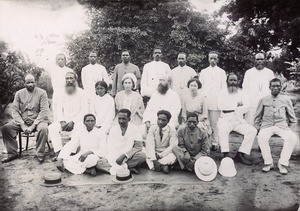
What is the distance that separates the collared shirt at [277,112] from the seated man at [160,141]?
1.37 metres

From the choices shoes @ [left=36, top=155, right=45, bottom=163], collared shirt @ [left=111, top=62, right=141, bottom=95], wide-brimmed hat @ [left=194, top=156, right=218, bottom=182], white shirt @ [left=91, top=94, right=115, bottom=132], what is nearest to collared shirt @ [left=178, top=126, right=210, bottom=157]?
wide-brimmed hat @ [left=194, top=156, right=218, bottom=182]

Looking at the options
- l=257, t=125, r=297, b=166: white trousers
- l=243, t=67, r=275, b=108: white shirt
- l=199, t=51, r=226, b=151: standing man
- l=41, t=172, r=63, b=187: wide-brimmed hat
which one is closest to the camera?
l=41, t=172, r=63, b=187: wide-brimmed hat

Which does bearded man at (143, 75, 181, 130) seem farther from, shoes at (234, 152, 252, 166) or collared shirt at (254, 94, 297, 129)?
collared shirt at (254, 94, 297, 129)

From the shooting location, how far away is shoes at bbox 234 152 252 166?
4270 mm

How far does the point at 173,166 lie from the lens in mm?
4070

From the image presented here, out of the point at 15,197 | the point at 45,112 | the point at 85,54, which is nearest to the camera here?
the point at 15,197

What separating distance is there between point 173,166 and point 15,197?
196 cm

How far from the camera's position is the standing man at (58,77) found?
488 centimetres

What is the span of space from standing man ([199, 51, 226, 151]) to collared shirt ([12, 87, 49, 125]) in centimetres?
265

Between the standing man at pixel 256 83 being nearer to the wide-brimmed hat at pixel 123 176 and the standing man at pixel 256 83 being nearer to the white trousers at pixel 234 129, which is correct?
the white trousers at pixel 234 129

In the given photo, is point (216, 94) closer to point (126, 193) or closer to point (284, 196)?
point (284, 196)

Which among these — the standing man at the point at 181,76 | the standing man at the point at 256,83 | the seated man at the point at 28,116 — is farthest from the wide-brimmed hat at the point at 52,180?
the standing man at the point at 256,83

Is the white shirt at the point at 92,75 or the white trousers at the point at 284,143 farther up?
the white shirt at the point at 92,75

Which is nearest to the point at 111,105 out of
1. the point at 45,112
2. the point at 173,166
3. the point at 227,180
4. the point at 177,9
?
the point at 45,112
